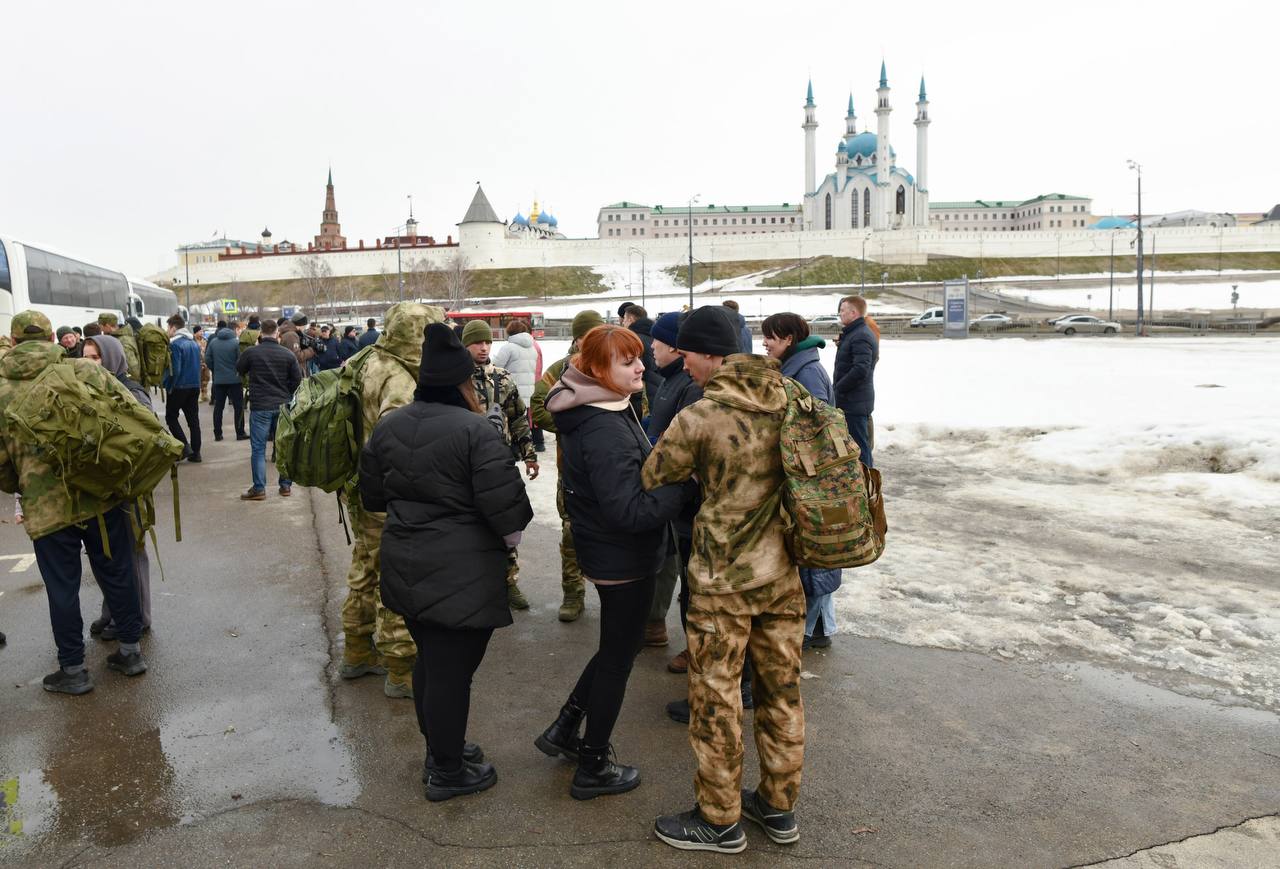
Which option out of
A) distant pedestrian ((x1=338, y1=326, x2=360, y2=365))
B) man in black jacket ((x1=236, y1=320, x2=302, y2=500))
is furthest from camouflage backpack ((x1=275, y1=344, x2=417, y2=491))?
distant pedestrian ((x1=338, y1=326, x2=360, y2=365))

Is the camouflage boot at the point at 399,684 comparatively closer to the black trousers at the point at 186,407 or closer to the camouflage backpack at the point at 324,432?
the camouflage backpack at the point at 324,432

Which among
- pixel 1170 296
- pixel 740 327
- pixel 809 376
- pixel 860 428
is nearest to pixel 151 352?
pixel 860 428

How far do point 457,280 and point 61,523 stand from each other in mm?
90156

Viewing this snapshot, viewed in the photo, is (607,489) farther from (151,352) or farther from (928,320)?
(928,320)

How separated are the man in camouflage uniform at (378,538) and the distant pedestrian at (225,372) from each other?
9003 mm

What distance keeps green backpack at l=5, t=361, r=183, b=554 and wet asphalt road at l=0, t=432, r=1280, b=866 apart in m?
1.13

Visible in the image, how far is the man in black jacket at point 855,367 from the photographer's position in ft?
25.3

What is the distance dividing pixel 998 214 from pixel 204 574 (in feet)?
506

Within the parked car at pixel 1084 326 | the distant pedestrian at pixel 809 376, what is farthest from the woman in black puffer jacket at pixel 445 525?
the parked car at pixel 1084 326

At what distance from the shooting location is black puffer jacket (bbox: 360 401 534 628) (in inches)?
134

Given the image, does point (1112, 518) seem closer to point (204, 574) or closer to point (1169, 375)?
point (204, 574)

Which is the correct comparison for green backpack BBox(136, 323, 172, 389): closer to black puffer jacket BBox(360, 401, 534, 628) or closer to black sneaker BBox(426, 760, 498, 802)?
black puffer jacket BBox(360, 401, 534, 628)

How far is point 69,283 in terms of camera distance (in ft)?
72.9

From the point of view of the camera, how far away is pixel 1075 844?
326 cm
